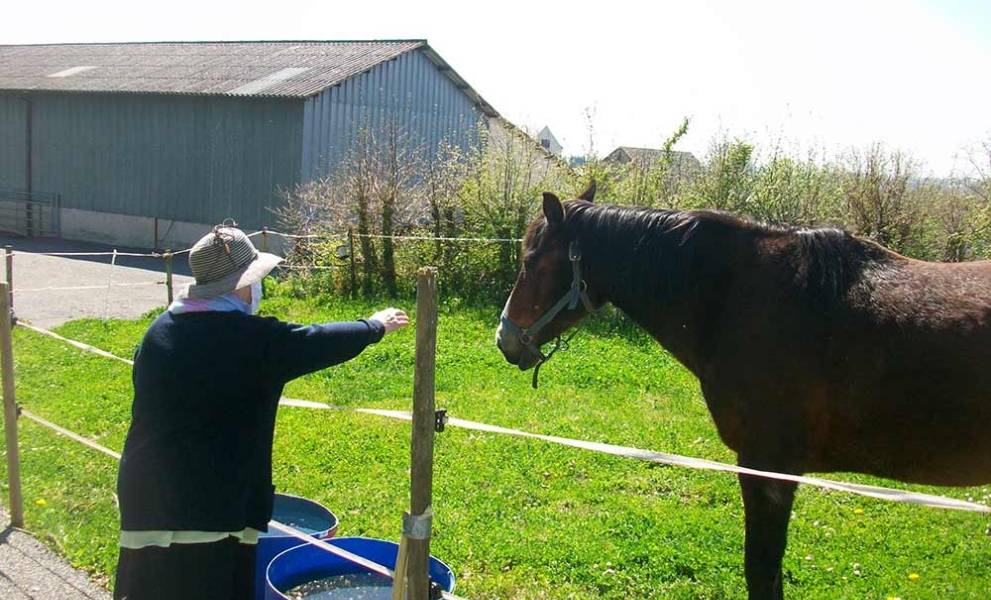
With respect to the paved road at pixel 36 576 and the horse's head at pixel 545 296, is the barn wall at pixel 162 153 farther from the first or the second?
the horse's head at pixel 545 296

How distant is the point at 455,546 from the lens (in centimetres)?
462

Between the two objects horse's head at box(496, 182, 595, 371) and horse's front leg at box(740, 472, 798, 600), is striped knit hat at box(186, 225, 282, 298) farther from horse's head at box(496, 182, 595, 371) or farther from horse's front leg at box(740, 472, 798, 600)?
horse's front leg at box(740, 472, 798, 600)

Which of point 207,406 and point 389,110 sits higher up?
point 389,110

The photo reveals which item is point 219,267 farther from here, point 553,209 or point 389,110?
point 389,110

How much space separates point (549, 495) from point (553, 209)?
229 cm

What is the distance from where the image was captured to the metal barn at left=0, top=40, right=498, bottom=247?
20.7m

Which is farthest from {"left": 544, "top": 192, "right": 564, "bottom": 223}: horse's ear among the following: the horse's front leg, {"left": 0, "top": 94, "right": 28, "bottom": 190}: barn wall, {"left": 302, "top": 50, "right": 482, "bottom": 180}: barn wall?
{"left": 0, "top": 94, "right": 28, "bottom": 190}: barn wall

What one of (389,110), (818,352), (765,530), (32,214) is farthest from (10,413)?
(32,214)

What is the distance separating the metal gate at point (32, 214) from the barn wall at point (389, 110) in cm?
1044

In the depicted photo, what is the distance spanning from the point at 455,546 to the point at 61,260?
60.7ft

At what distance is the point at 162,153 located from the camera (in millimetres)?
22859

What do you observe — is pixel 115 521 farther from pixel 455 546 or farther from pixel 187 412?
pixel 187 412

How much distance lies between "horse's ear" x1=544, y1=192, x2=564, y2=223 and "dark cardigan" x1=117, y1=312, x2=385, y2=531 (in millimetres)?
1582

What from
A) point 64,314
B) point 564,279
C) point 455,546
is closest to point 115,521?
point 455,546
